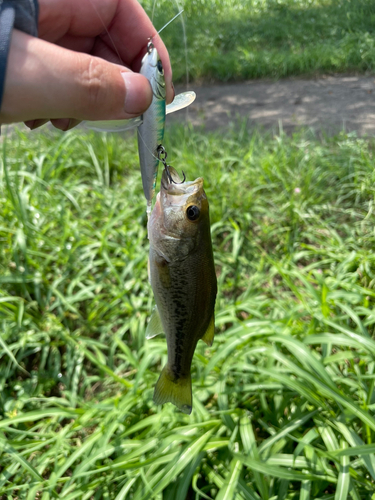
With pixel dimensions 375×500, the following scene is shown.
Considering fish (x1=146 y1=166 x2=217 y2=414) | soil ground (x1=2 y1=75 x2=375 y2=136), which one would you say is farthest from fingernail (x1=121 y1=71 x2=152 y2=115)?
soil ground (x1=2 y1=75 x2=375 y2=136)

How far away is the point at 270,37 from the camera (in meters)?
6.52

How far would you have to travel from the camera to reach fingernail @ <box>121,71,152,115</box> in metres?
1.13

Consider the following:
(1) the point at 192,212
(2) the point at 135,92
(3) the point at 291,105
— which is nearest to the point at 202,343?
(1) the point at 192,212

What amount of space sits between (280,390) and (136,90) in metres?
1.59

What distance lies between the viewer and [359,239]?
274cm

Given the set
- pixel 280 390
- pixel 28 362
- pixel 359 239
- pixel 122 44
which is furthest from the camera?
pixel 359 239

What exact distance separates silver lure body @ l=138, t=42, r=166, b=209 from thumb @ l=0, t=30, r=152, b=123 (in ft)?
0.21

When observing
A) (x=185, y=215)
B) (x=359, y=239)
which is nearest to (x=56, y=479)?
(x=185, y=215)

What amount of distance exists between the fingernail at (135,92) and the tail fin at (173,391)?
0.92 meters

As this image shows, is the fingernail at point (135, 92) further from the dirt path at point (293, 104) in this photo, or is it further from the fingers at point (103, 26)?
the dirt path at point (293, 104)

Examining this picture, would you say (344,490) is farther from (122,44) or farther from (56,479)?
(122,44)

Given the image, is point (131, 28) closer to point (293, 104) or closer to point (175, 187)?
point (175, 187)

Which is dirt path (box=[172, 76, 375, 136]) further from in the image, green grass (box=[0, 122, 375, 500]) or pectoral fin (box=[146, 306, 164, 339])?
pectoral fin (box=[146, 306, 164, 339])

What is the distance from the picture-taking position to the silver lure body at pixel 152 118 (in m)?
1.21
